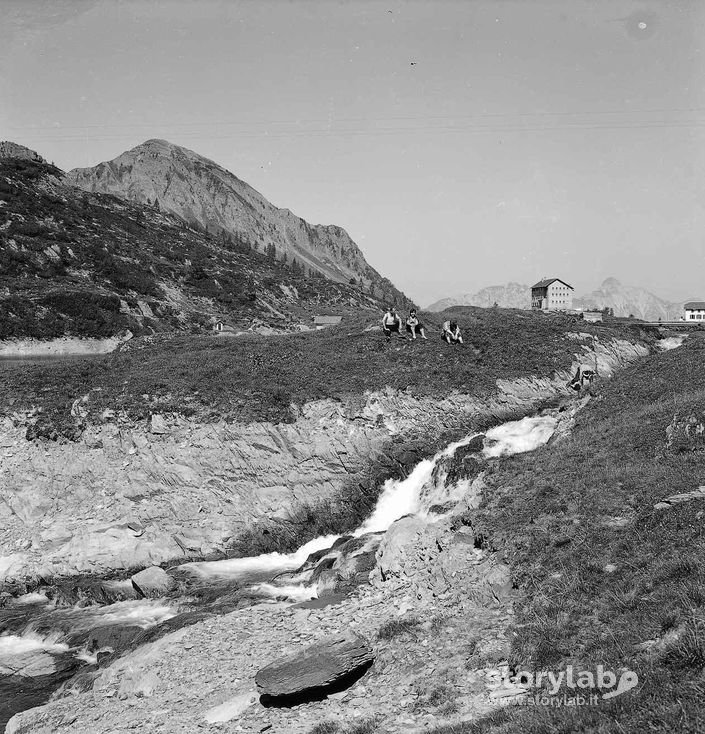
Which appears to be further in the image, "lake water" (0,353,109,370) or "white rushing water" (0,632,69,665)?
"lake water" (0,353,109,370)

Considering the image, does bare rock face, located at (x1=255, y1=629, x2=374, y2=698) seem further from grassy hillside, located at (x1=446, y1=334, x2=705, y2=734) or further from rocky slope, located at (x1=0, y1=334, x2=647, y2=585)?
rocky slope, located at (x1=0, y1=334, x2=647, y2=585)

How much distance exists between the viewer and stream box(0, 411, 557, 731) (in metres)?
18.2

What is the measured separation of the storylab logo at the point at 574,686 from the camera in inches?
315

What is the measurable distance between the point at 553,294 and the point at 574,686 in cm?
11457

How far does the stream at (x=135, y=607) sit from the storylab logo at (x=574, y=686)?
11523 millimetres

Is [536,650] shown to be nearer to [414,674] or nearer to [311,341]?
[414,674]

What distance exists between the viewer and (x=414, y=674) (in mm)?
11680

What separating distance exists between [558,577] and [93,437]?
24.7 m

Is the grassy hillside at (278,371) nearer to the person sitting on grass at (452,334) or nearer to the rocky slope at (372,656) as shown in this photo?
the person sitting on grass at (452,334)

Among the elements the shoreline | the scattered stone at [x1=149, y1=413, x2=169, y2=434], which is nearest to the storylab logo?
the scattered stone at [x1=149, y1=413, x2=169, y2=434]

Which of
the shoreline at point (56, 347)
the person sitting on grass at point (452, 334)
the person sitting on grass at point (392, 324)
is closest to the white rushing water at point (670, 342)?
the person sitting on grass at point (452, 334)

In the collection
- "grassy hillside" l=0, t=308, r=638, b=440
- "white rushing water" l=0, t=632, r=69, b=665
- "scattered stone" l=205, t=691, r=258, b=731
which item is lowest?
"white rushing water" l=0, t=632, r=69, b=665

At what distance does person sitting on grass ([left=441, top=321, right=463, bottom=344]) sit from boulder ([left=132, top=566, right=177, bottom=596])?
1041 inches

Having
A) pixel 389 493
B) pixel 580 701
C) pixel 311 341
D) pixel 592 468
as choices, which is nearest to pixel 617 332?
pixel 311 341
